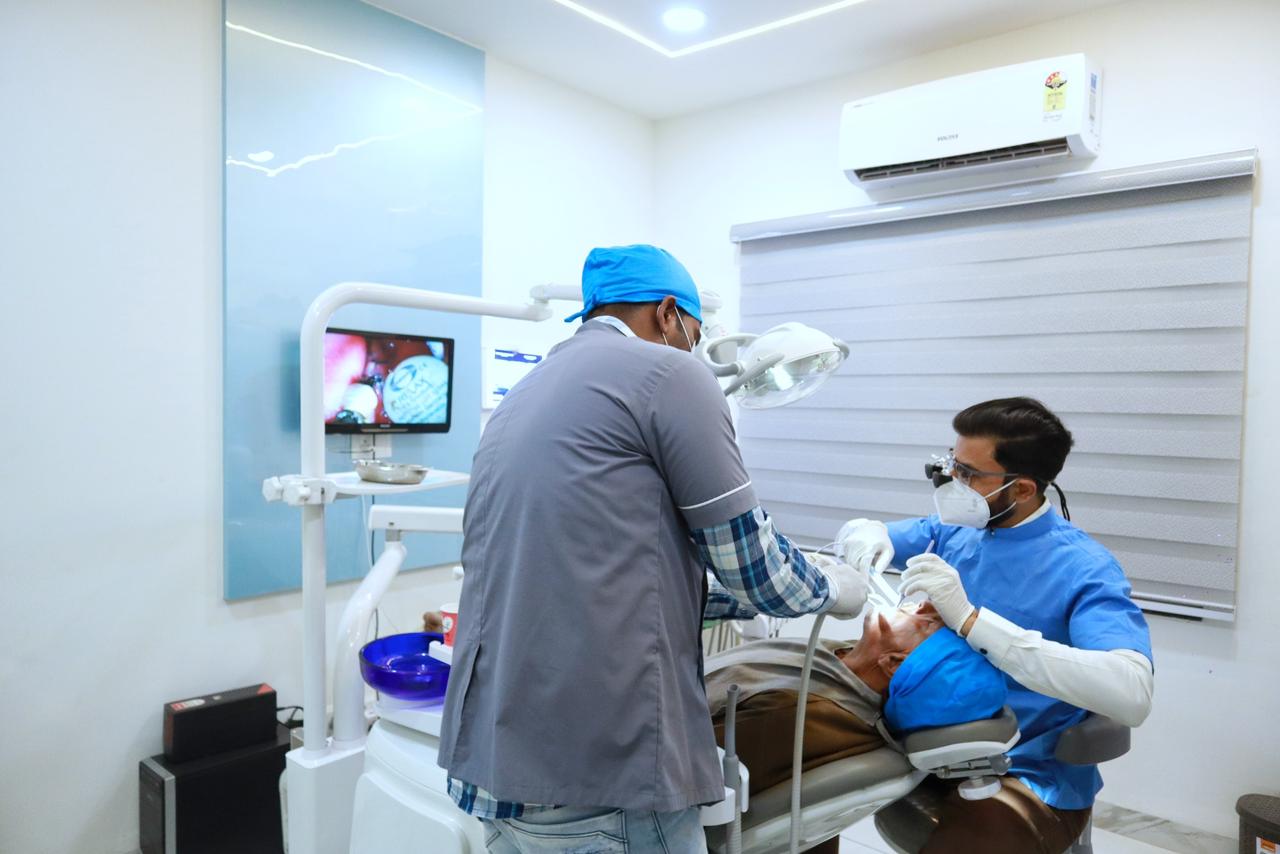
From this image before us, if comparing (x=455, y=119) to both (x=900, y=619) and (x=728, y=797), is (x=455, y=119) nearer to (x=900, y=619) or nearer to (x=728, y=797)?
(x=900, y=619)

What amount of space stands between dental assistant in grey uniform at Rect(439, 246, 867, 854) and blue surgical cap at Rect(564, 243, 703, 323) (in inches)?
6.4

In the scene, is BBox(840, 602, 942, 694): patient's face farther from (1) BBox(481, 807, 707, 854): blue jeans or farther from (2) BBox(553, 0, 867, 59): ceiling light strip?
(2) BBox(553, 0, 867, 59): ceiling light strip

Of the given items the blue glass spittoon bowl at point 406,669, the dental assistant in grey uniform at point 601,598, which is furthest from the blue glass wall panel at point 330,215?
the dental assistant in grey uniform at point 601,598

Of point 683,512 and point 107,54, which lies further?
point 107,54

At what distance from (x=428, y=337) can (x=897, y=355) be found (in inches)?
71.5

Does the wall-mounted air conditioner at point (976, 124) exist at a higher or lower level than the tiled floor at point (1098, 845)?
higher

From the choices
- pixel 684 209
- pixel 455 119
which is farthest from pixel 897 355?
pixel 455 119

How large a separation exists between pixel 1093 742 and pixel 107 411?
8.35 ft

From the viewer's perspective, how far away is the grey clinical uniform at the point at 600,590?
1.07 meters

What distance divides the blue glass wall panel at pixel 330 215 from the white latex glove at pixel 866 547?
1.64 metres

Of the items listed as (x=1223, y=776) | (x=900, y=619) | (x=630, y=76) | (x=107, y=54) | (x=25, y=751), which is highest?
(x=630, y=76)

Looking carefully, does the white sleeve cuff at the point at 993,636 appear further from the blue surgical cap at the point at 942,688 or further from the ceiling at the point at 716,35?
the ceiling at the point at 716,35

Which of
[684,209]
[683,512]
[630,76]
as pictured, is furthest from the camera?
[684,209]

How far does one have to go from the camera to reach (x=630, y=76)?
3641 millimetres
